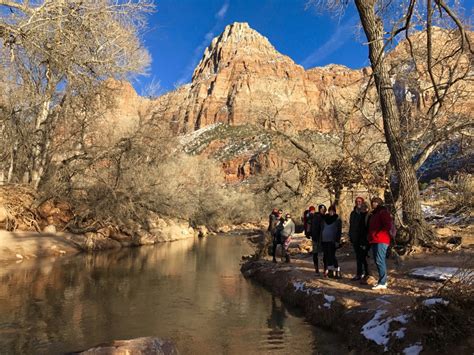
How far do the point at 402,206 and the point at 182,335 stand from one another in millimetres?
7367

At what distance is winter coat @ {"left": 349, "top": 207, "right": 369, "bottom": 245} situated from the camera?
9656 millimetres

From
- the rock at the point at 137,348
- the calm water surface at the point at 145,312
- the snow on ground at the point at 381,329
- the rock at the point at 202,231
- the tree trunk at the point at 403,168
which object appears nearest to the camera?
the rock at the point at 137,348

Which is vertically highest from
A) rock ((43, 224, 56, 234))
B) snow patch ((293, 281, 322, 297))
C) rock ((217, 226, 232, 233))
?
rock ((217, 226, 232, 233))

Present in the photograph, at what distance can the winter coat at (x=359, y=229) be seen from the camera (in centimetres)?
966

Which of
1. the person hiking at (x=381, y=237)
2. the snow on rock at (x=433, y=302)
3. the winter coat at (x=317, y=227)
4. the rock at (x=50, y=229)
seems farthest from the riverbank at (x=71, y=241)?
the snow on rock at (x=433, y=302)

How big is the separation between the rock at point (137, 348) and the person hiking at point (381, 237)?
437cm

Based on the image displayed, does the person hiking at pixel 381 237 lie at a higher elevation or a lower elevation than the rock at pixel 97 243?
lower

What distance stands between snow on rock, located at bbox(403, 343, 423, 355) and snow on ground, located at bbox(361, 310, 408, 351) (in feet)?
0.95

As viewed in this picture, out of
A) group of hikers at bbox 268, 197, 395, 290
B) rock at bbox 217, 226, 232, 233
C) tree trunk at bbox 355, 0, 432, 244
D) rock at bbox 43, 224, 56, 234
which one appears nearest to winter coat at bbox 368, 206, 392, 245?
group of hikers at bbox 268, 197, 395, 290

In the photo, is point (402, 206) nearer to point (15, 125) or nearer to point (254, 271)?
A: point (254, 271)

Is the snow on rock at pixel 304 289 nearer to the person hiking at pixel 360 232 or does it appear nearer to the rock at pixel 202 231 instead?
the person hiking at pixel 360 232

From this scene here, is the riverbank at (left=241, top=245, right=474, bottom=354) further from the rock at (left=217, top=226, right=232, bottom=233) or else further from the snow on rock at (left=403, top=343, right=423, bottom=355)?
the rock at (left=217, top=226, right=232, bottom=233)

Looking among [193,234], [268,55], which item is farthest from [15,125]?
[268,55]

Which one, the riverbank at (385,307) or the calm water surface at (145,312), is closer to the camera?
the riverbank at (385,307)
